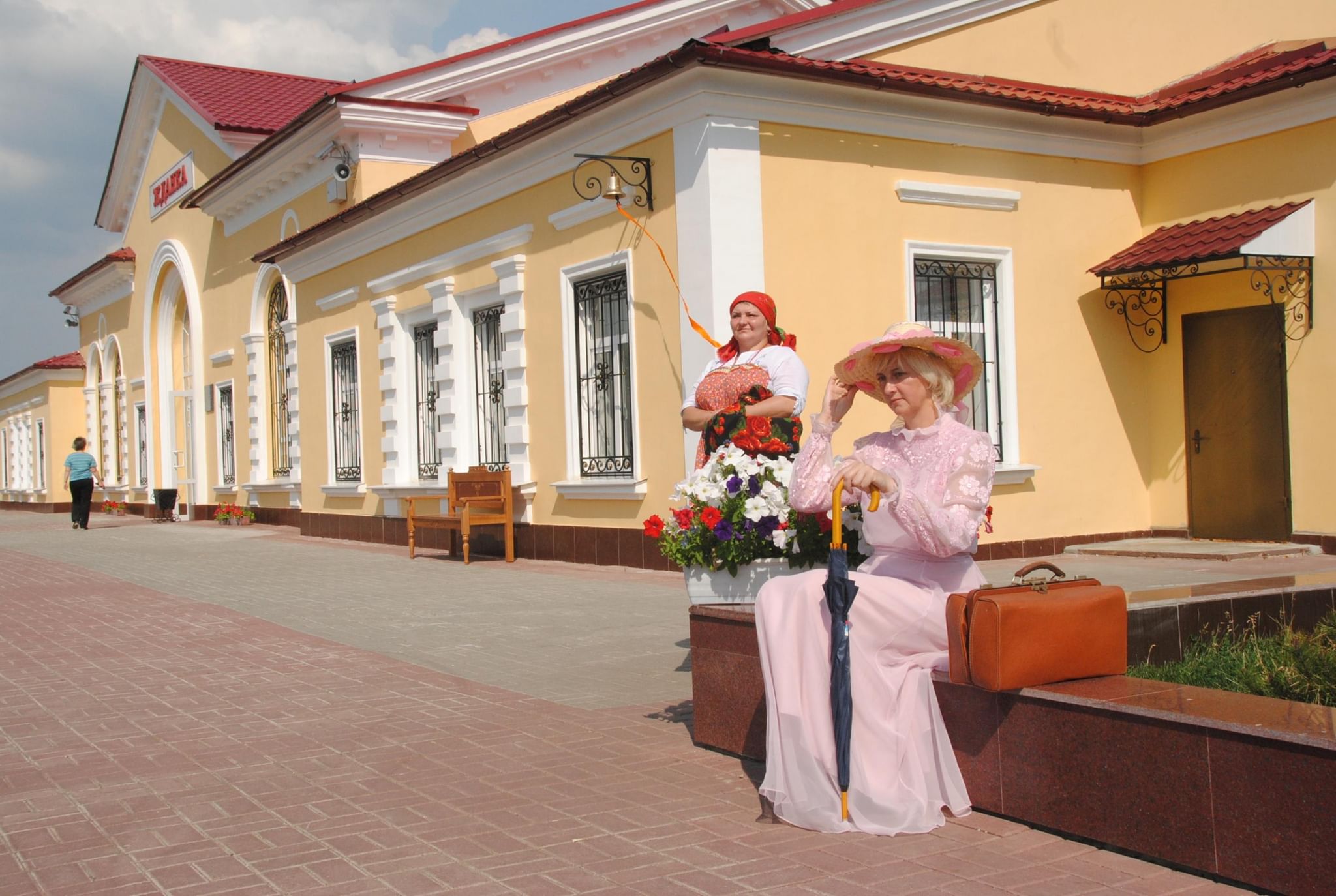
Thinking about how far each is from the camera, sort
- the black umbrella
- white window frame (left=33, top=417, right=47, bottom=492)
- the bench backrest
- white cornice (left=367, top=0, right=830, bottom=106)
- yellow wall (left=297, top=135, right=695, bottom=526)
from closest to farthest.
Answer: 1. the black umbrella
2. yellow wall (left=297, top=135, right=695, bottom=526)
3. the bench backrest
4. white cornice (left=367, top=0, right=830, bottom=106)
5. white window frame (left=33, top=417, right=47, bottom=492)

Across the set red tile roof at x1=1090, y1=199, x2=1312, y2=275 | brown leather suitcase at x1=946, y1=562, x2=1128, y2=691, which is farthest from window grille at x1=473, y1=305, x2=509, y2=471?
brown leather suitcase at x1=946, y1=562, x2=1128, y2=691

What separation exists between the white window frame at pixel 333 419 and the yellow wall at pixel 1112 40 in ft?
29.3

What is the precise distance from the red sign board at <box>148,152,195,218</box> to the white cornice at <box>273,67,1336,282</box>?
15.1 metres

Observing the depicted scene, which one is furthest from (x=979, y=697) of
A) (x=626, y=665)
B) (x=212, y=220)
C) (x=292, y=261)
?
(x=212, y=220)

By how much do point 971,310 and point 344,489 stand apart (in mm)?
10306

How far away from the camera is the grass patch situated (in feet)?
16.6

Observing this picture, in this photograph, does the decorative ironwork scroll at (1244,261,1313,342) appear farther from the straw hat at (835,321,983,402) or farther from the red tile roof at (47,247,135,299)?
the red tile roof at (47,247,135,299)

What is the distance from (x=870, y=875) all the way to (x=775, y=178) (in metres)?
8.50

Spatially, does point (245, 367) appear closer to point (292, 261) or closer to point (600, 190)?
point (292, 261)

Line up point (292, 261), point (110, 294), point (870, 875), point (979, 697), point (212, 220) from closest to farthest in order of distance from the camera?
point (870, 875) < point (979, 697) < point (292, 261) < point (212, 220) < point (110, 294)

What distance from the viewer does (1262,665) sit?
5.34 meters

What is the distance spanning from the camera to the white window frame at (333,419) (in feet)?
61.5

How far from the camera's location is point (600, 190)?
1275 centimetres

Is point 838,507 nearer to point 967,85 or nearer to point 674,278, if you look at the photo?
point 674,278
